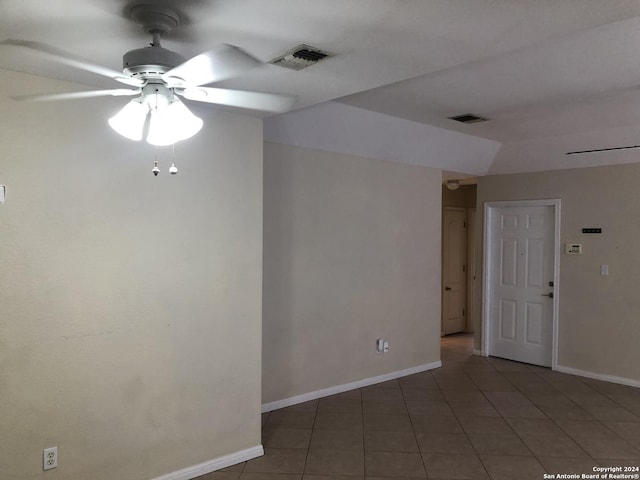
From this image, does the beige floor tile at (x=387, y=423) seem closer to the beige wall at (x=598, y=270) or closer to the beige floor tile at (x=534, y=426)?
the beige floor tile at (x=534, y=426)

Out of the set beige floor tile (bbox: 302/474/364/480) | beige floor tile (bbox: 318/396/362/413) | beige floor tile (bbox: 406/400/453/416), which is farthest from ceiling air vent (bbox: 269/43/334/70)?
beige floor tile (bbox: 406/400/453/416)

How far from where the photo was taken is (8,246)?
2.45 metres

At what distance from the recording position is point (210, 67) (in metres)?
1.71

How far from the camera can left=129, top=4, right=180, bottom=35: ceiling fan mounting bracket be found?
1811mm

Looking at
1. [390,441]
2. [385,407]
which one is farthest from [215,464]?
[385,407]

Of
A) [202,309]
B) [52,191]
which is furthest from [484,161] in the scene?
[52,191]

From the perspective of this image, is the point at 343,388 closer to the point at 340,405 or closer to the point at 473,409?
the point at 340,405

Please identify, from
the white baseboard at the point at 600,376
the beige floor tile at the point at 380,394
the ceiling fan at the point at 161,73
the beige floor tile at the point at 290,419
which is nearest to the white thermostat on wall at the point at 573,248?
the white baseboard at the point at 600,376

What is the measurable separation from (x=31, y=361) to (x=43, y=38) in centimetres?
158

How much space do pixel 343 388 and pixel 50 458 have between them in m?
2.79

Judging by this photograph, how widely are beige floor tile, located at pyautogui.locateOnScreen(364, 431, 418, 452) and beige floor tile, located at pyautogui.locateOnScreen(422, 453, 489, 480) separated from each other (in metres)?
0.18

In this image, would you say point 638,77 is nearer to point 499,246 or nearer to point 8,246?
point 499,246

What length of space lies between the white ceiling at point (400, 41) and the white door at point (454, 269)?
3.89 meters

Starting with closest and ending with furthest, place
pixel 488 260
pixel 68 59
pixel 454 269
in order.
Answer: pixel 68 59
pixel 488 260
pixel 454 269
